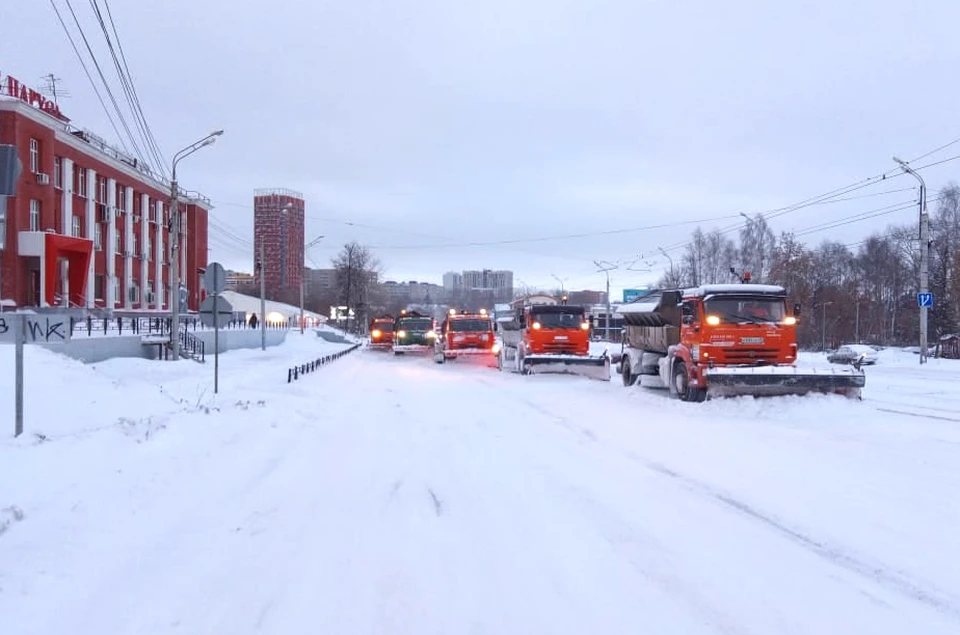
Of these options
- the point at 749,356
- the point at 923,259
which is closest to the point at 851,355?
the point at 923,259

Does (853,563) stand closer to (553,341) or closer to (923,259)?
(553,341)

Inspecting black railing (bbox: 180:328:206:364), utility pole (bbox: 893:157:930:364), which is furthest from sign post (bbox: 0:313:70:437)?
utility pole (bbox: 893:157:930:364)

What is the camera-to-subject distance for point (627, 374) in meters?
22.7

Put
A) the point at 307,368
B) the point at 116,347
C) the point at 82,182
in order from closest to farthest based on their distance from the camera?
the point at 116,347
the point at 307,368
the point at 82,182

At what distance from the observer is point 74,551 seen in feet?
19.4

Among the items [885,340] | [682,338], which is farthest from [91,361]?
[885,340]

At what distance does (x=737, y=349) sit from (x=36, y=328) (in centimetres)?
1333

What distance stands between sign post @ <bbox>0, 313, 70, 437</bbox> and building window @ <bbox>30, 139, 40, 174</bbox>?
123 feet

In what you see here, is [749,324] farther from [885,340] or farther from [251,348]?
[885,340]

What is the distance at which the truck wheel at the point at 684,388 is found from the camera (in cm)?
1689

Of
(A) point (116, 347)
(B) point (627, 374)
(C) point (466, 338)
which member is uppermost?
(C) point (466, 338)

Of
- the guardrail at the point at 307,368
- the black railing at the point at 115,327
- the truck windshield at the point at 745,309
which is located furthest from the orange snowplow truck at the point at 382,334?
the truck windshield at the point at 745,309

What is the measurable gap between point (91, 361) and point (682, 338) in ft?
59.9

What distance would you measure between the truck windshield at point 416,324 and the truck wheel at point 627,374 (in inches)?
906
